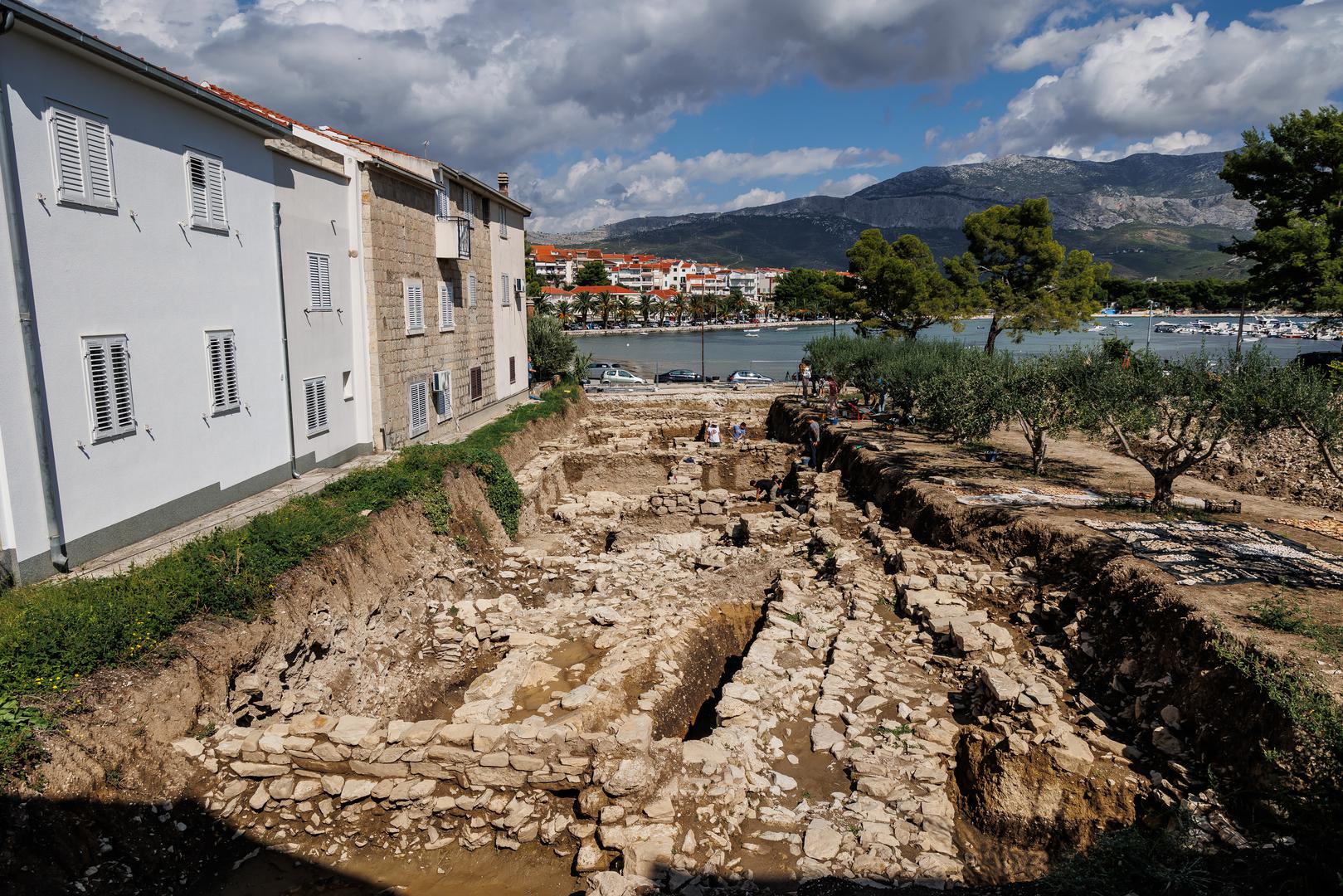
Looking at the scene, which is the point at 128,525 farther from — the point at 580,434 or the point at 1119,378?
the point at 580,434

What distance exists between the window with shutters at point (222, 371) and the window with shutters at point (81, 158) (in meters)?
3.20

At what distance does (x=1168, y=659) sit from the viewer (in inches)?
397

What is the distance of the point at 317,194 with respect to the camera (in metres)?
18.6

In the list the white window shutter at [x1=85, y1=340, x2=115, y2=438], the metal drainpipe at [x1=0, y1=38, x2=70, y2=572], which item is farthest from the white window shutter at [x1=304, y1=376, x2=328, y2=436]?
the metal drainpipe at [x1=0, y1=38, x2=70, y2=572]

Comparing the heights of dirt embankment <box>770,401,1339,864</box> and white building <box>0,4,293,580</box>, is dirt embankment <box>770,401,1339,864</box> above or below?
below

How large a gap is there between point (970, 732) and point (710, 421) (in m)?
27.0

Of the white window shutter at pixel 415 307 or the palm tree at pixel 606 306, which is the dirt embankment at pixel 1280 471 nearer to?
the white window shutter at pixel 415 307

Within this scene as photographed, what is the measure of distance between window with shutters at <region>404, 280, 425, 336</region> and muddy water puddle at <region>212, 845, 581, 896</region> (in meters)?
17.7

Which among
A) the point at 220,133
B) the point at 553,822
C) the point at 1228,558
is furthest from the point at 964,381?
the point at 220,133

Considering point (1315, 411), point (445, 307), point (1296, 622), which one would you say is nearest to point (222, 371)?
point (445, 307)

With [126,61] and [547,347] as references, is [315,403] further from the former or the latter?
[547,347]

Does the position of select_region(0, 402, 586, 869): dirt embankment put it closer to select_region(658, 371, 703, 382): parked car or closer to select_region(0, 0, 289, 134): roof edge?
select_region(0, 0, 289, 134): roof edge

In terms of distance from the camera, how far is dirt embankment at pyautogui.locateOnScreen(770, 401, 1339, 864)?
7.47 m

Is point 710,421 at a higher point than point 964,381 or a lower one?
lower
